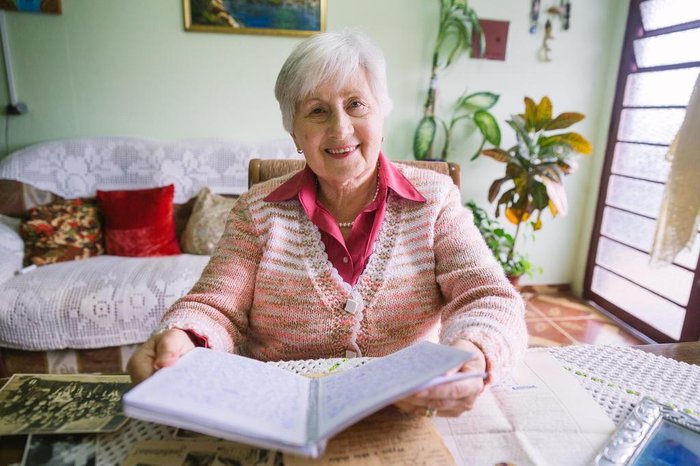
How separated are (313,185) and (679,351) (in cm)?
85

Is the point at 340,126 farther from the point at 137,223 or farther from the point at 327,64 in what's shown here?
the point at 137,223

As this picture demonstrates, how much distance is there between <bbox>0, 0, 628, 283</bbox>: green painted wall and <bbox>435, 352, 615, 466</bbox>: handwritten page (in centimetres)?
232

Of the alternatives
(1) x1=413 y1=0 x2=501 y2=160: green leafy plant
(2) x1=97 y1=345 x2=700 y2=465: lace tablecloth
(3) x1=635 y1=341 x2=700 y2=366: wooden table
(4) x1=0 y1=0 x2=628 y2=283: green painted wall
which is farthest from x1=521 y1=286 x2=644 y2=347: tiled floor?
(2) x1=97 y1=345 x2=700 y2=465: lace tablecloth

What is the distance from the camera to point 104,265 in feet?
6.65

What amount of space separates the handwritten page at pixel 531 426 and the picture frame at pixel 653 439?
18 millimetres

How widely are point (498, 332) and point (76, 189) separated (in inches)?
95.0

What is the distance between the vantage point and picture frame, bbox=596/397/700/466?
0.51 meters

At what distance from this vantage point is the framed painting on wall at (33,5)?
2.29m

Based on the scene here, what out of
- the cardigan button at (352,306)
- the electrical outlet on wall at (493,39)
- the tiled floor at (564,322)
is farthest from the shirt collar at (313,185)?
the electrical outlet on wall at (493,39)

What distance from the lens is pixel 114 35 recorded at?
7.95 feet

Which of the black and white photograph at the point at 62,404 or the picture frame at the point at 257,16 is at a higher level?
the picture frame at the point at 257,16

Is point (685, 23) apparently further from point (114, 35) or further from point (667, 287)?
point (114, 35)

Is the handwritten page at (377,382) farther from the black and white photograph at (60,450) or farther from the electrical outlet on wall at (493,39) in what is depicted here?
the electrical outlet on wall at (493,39)

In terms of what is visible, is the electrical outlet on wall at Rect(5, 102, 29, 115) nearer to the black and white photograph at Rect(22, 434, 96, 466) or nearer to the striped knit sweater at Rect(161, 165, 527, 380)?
the striped knit sweater at Rect(161, 165, 527, 380)
